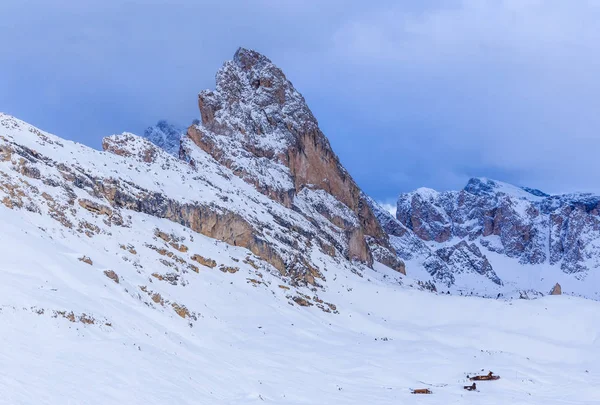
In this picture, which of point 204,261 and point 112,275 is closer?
point 112,275

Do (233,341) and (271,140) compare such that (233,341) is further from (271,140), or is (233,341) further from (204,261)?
(271,140)

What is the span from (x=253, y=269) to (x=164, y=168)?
1755cm

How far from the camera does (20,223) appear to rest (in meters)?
26.3

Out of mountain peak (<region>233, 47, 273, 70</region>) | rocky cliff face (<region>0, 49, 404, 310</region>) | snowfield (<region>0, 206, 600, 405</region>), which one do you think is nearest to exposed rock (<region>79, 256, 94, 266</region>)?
snowfield (<region>0, 206, 600, 405</region>)

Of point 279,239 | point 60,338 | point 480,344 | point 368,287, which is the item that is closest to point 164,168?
Result: point 279,239

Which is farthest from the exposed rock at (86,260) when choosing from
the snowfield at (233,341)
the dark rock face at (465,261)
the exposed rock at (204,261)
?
the dark rock face at (465,261)

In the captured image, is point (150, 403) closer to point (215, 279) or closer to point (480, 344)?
point (215, 279)

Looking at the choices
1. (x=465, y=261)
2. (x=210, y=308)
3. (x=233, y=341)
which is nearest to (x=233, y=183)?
(x=210, y=308)

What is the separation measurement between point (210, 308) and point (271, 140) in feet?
177

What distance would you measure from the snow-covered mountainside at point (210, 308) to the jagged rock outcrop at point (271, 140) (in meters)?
0.82

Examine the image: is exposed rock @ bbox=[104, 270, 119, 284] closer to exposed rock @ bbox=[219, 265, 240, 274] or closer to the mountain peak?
exposed rock @ bbox=[219, 265, 240, 274]

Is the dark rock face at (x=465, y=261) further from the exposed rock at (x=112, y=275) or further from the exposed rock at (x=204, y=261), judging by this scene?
the exposed rock at (x=112, y=275)

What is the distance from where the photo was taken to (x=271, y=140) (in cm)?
8238

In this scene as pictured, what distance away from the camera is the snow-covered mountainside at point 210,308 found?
639 inches
